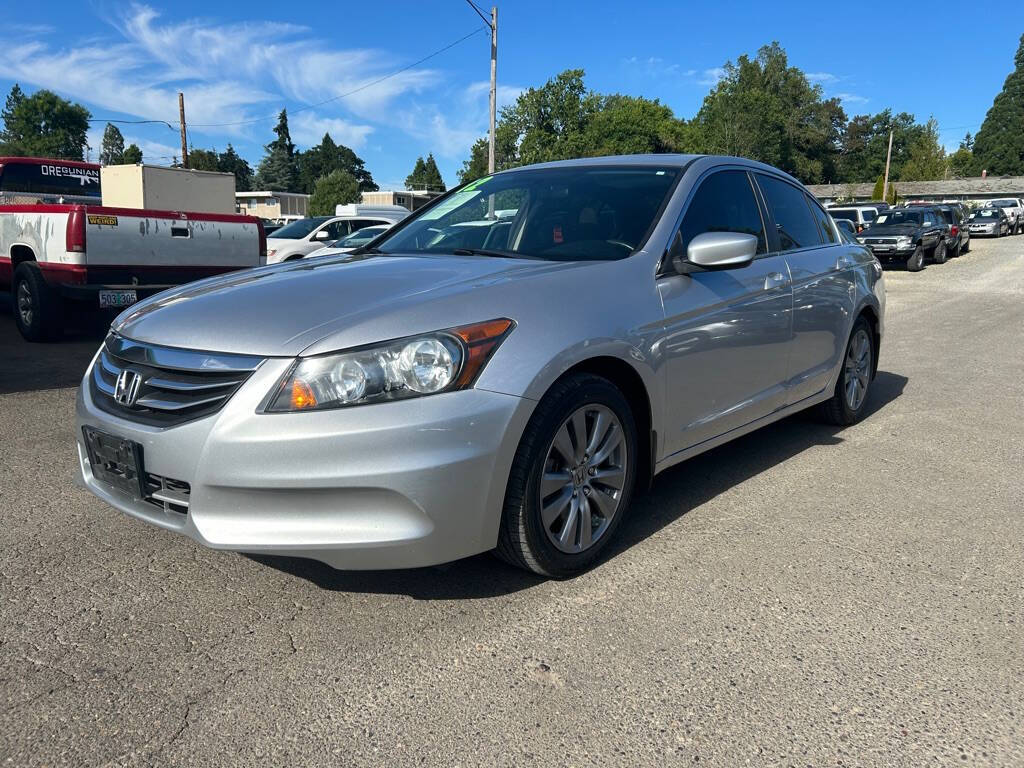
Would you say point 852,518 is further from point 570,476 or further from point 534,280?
point 534,280

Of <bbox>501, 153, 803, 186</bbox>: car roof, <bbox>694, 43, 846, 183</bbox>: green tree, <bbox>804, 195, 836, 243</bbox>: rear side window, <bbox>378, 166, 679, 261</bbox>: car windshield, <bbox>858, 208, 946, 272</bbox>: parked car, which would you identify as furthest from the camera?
<bbox>694, 43, 846, 183</bbox>: green tree

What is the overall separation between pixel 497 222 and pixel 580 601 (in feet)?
6.49

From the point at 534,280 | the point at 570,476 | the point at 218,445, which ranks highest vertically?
the point at 534,280

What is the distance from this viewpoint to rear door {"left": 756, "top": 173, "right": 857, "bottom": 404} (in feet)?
14.8

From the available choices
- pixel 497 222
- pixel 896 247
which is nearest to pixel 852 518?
pixel 497 222

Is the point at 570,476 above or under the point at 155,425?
under

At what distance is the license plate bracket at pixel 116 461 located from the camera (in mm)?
2736

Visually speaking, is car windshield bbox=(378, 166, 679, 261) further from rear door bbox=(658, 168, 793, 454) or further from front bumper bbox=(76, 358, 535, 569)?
front bumper bbox=(76, 358, 535, 569)

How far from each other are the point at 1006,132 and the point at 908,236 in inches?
4154

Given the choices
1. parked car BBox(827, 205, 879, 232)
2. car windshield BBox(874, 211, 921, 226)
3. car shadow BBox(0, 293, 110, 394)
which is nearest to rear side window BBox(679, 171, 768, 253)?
car shadow BBox(0, 293, 110, 394)

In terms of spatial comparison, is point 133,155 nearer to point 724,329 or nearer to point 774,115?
point 774,115

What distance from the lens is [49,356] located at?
309 inches

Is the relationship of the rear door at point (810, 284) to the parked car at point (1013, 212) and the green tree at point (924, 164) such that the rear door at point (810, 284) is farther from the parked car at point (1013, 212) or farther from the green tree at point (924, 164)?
the green tree at point (924, 164)

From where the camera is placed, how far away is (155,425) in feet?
8.82
